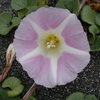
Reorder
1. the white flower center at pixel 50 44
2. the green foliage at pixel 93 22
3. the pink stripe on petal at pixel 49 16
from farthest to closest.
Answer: the green foliage at pixel 93 22
the white flower center at pixel 50 44
the pink stripe on petal at pixel 49 16

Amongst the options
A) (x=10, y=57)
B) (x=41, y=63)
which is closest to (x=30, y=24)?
(x=41, y=63)

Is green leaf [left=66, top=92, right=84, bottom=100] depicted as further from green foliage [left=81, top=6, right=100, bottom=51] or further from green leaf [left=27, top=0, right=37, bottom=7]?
green leaf [left=27, top=0, right=37, bottom=7]

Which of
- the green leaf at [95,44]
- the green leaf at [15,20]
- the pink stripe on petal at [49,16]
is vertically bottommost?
the green leaf at [95,44]

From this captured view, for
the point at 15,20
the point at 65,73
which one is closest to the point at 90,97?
the point at 65,73

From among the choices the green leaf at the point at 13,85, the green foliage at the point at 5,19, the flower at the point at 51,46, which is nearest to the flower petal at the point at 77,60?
the flower at the point at 51,46

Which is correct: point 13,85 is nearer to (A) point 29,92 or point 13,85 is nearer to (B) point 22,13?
(A) point 29,92

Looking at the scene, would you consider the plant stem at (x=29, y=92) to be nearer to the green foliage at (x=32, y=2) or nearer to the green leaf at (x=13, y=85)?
the green leaf at (x=13, y=85)

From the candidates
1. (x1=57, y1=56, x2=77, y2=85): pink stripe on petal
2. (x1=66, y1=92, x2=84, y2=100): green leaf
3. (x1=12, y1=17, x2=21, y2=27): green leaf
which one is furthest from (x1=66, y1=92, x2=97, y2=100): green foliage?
(x1=12, y1=17, x2=21, y2=27): green leaf
